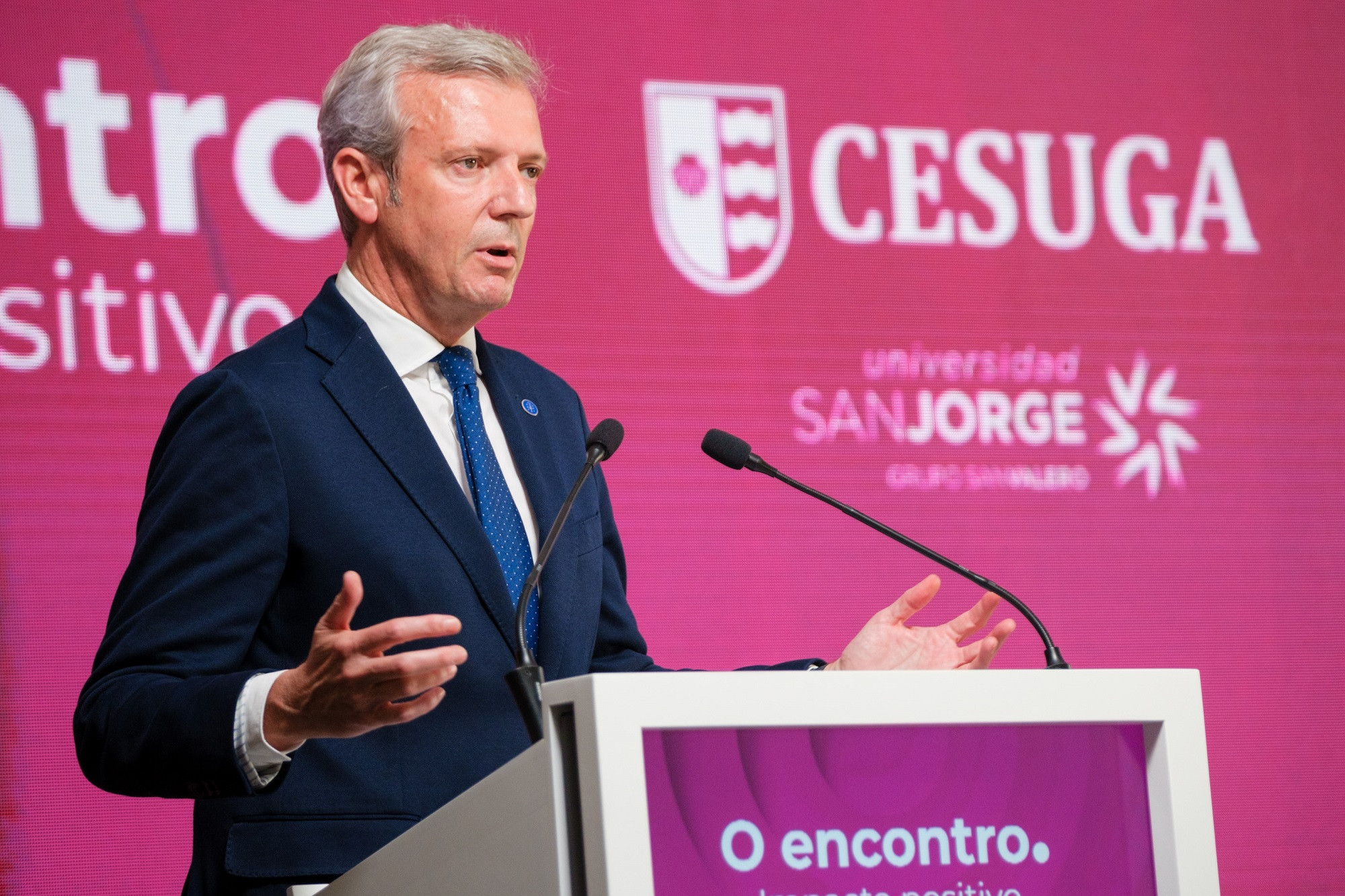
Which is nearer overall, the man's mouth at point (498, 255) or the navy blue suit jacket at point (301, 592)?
the navy blue suit jacket at point (301, 592)

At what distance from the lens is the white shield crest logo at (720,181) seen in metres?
3.11

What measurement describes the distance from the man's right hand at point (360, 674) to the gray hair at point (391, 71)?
86cm

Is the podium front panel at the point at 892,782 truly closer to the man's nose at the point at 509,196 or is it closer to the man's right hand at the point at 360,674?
the man's right hand at the point at 360,674

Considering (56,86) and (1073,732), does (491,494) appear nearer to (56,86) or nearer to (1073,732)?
(1073,732)

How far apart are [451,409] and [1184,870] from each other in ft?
3.34

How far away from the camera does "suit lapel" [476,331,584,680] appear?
175cm

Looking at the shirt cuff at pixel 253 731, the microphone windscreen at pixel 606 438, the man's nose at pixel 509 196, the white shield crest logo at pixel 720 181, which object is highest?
the white shield crest logo at pixel 720 181

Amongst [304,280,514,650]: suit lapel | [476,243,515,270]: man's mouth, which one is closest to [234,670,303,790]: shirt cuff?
[304,280,514,650]: suit lapel

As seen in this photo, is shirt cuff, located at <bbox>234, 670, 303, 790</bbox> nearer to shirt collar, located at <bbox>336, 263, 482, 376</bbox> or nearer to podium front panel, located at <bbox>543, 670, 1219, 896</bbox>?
podium front panel, located at <bbox>543, 670, 1219, 896</bbox>

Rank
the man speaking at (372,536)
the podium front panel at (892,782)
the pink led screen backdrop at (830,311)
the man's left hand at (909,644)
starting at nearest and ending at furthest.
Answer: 1. the podium front panel at (892,782)
2. the man speaking at (372,536)
3. the man's left hand at (909,644)
4. the pink led screen backdrop at (830,311)

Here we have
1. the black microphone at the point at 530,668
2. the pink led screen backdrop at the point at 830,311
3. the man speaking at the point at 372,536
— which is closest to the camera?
the black microphone at the point at 530,668

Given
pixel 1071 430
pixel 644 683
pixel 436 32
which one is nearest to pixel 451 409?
pixel 436 32

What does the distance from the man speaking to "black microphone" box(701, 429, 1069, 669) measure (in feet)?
0.19

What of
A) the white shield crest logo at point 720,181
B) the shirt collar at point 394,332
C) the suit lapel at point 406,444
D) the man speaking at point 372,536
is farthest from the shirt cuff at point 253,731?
the white shield crest logo at point 720,181
